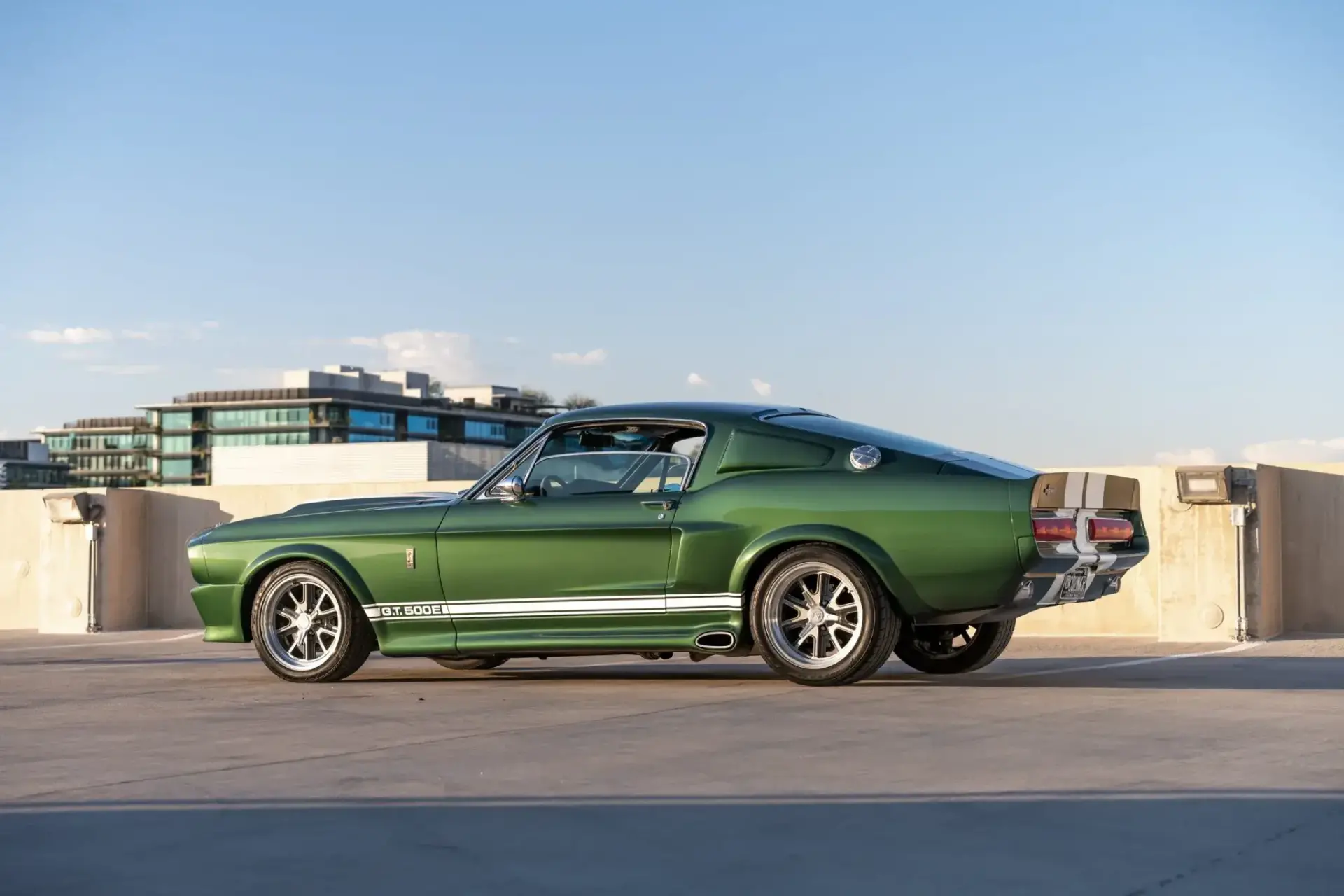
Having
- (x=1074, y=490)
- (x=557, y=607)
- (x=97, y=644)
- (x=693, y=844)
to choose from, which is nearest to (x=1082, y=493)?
(x=1074, y=490)

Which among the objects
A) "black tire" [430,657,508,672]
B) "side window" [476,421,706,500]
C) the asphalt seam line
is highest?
"side window" [476,421,706,500]

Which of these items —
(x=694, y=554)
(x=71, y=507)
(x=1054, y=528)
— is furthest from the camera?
(x=71, y=507)

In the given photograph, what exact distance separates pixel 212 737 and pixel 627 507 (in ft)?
9.01

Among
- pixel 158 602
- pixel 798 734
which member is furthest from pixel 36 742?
pixel 158 602

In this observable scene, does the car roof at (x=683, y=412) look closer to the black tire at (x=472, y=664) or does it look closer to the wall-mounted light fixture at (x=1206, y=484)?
the black tire at (x=472, y=664)

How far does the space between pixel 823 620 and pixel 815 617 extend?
43 millimetres

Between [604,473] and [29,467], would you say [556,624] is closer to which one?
[604,473]

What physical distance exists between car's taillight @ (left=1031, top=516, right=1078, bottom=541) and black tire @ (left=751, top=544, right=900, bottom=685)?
80cm

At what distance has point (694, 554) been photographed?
874cm

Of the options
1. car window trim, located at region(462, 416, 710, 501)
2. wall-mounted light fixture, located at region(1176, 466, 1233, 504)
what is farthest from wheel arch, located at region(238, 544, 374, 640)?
wall-mounted light fixture, located at region(1176, 466, 1233, 504)

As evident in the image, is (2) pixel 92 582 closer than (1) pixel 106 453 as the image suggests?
Yes

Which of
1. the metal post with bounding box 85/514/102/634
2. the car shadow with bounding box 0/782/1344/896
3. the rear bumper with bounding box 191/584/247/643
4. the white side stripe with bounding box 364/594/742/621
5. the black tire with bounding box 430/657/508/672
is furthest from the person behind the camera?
the metal post with bounding box 85/514/102/634

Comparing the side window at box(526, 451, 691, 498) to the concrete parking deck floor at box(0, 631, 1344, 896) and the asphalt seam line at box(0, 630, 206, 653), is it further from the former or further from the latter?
the asphalt seam line at box(0, 630, 206, 653)

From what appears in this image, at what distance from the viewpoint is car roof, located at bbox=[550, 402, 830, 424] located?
9109 millimetres
